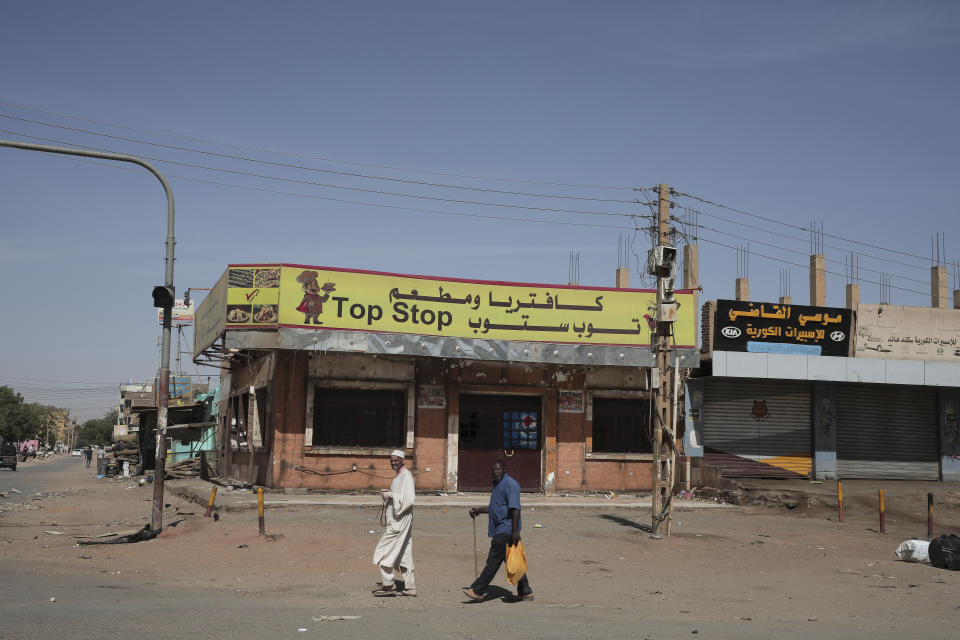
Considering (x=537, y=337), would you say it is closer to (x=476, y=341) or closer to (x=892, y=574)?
(x=476, y=341)

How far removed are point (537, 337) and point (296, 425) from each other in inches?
276

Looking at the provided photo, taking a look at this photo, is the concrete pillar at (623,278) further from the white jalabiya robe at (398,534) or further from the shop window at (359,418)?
the white jalabiya robe at (398,534)

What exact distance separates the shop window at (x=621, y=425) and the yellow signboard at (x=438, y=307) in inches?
79.4

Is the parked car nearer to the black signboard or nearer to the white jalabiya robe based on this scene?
the black signboard

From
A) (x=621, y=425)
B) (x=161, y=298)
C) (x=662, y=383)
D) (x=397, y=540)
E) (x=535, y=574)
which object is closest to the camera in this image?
(x=397, y=540)

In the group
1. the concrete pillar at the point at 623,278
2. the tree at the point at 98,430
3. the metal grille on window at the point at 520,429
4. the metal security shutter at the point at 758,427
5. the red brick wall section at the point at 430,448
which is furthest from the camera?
the tree at the point at 98,430

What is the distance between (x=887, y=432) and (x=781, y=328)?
552cm

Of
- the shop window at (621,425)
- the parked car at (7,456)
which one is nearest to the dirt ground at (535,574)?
the shop window at (621,425)

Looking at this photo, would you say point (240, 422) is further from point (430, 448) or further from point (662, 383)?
point (662, 383)

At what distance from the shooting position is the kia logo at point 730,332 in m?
25.8

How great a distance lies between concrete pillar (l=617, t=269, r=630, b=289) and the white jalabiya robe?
76.1ft

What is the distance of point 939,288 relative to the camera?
104 ft

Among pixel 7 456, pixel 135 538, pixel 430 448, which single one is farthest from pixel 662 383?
pixel 7 456

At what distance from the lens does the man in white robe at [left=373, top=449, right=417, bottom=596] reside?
9961mm
